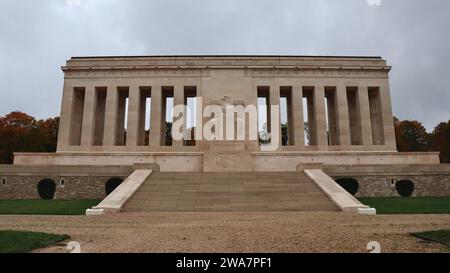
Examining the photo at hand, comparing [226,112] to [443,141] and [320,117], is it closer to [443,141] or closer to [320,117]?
[320,117]

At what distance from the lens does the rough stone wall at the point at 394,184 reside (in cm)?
2769

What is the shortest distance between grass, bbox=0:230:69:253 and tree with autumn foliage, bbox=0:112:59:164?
53.2 meters

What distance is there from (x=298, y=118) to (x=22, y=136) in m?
45.6

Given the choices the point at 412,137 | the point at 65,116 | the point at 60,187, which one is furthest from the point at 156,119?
the point at 412,137

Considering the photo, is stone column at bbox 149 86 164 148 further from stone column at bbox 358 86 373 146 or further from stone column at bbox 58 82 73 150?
stone column at bbox 358 86 373 146

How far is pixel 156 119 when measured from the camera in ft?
135

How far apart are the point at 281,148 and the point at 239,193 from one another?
16515mm

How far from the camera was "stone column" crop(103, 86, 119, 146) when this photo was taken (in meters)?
40.2

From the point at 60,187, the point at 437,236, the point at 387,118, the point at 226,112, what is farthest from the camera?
the point at 387,118

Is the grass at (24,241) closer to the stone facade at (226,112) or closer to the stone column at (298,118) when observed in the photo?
the stone facade at (226,112)

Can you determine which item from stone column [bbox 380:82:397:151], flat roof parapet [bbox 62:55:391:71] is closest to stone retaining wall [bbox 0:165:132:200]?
flat roof parapet [bbox 62:55:391:71]

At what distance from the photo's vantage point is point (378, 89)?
42656 mm
